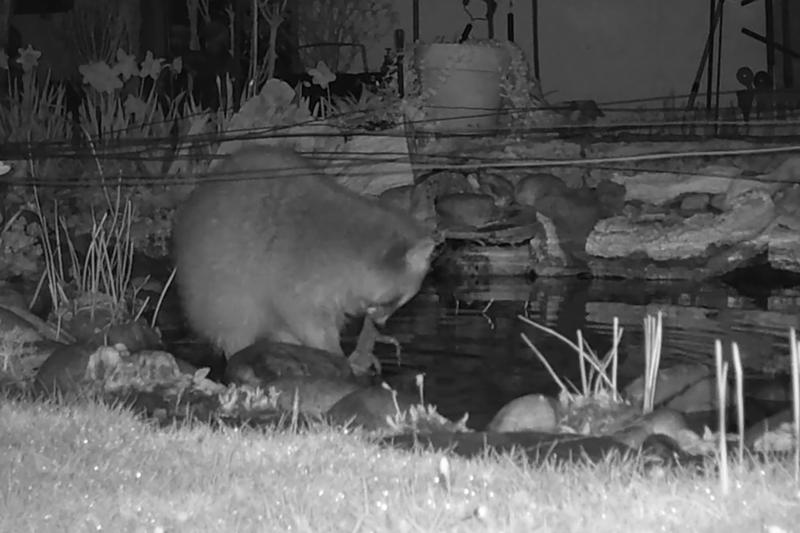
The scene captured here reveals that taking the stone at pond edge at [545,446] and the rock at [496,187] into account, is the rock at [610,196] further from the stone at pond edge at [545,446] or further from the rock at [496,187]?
the stone at pond edge at [545,446]

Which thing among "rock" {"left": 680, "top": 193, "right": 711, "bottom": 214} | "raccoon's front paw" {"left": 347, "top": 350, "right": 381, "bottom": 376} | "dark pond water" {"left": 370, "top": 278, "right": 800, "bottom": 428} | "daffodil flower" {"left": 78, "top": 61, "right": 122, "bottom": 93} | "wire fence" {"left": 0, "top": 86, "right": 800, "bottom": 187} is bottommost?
"dark pond water" {"left": 370, "top": 278, "right": 800, "bottom": 428}

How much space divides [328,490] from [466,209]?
5886 mm

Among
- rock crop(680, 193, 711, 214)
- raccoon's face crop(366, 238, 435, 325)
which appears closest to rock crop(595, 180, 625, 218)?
rock crop(680, 193, 711, 214)

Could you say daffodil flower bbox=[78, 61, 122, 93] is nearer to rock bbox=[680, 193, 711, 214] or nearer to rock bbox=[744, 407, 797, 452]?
rock bbox=[680, 193, 711, 214]

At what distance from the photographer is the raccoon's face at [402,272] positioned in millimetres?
4562

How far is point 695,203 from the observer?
8.93 meters

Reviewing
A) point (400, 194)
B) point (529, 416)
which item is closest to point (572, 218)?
point (400, 194)

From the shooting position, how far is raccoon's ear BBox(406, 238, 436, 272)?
4.57 metres

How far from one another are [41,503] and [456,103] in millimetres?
8101

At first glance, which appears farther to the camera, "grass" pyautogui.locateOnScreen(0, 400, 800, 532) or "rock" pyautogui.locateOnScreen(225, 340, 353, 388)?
"rock" pyautogui.locateOnScreen(225, 340, 353, 388)

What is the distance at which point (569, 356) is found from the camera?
5.31 m

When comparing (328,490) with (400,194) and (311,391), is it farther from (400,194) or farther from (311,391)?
(400,194)

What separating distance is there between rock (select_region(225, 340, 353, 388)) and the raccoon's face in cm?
24

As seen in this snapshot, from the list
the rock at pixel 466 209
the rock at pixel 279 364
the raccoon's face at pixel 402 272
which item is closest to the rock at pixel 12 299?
the rock at pixel 279 364
